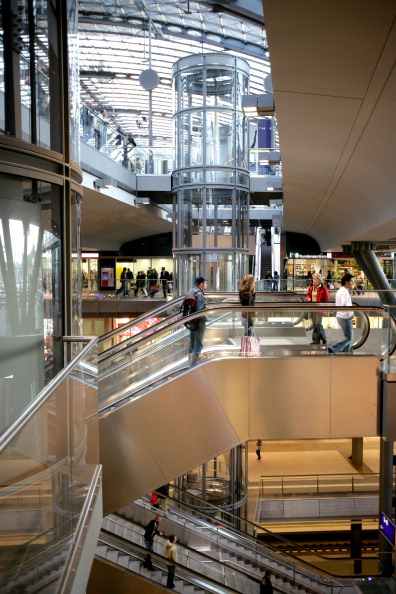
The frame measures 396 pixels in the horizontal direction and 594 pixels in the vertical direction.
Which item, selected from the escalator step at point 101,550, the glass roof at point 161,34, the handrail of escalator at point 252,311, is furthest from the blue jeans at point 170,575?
the glass roof at point 161,34

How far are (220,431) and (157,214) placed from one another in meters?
30.6

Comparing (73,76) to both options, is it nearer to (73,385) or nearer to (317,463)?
(73,385)

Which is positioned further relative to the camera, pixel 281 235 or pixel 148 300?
pixel 281 235

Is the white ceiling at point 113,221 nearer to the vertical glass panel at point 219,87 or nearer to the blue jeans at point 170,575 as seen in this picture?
the vertical glass panel at point 219,87

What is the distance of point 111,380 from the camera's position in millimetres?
9375

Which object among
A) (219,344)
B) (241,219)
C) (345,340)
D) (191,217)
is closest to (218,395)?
(219,344)

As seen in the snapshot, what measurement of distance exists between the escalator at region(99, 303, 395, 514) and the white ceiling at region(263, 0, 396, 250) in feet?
9.35

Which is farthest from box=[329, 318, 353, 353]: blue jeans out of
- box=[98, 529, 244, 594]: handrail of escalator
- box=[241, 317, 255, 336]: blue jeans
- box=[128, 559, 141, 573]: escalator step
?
box=[128, 559, 141, 573]: escalator step

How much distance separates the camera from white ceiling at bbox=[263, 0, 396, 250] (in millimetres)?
5598

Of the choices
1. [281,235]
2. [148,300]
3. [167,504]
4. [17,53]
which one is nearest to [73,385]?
[17,53]

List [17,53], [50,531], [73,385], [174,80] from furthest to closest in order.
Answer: [174,80], [17,53], [73,385], [50,531]

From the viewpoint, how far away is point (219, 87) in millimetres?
25297

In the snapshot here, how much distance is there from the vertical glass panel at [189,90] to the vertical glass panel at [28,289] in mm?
19305

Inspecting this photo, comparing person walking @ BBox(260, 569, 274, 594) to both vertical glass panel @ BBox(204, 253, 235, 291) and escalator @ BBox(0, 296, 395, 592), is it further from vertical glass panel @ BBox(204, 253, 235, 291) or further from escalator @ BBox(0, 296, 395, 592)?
vertical glass panel @ BBox(204, 253, 235, 291)
